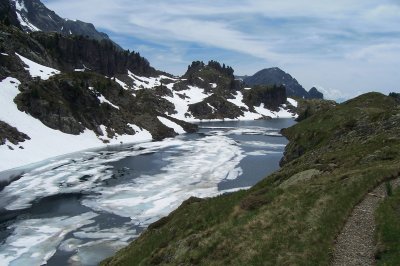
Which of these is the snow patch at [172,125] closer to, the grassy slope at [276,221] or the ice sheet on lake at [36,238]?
the ice sheet on lake at [36,238]

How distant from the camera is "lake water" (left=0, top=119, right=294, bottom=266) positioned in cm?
4506

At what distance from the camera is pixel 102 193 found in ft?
225

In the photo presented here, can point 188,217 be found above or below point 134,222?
above

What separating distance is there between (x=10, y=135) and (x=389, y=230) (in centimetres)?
9566

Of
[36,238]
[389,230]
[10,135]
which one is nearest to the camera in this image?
[389,230]

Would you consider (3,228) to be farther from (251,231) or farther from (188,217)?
(251,231)

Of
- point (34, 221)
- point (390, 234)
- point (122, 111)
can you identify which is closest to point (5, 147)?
point (34, 221)

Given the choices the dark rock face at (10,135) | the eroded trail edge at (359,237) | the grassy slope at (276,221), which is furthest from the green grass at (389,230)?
the dark rock face at (10,135)

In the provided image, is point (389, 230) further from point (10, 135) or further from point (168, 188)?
point (10, 135)

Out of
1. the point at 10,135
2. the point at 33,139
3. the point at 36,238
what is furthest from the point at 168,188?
the point at 33,139

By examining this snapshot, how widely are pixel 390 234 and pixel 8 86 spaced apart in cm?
12467

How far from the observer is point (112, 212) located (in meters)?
57.9

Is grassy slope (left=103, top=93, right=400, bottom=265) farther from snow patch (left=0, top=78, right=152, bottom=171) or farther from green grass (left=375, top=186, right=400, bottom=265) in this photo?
snow patch (left=0, top=78, right=152, bottom=171)

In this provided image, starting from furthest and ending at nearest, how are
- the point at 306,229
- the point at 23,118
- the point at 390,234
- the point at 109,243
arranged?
the point at 23,118, the point at 109,243, the point at 306,229, the point at 390,234
